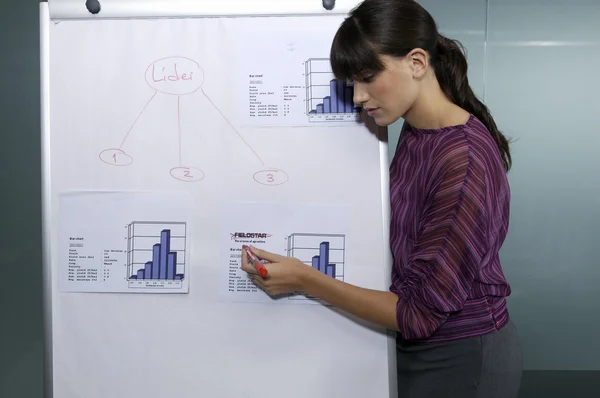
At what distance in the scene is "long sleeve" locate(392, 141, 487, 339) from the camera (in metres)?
0.90

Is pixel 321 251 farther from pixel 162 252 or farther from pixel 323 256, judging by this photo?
pixel 162 252

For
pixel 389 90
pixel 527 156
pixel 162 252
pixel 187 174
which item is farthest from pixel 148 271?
pixel 527 156

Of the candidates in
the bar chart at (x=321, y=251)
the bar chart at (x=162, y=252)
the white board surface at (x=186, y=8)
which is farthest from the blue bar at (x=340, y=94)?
the bar chart at (x=162, y=252)

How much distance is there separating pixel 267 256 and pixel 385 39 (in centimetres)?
43

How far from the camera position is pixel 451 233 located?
0.90m

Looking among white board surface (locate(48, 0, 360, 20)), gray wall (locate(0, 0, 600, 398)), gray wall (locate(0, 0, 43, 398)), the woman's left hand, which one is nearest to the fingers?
the woman's left hand

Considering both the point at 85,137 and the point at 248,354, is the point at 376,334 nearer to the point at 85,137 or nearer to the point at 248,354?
the point at 248,354

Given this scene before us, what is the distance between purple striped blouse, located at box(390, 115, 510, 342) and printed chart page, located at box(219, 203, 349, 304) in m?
0.12

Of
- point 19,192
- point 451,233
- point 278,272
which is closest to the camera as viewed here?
point 451,233

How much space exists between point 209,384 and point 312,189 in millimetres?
416

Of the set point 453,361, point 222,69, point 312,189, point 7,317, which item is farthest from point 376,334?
point 7,317

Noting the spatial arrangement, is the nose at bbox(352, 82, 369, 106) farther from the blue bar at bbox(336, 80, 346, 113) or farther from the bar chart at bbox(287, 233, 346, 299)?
the bar chart at bbox(287, 233, 346, 299)

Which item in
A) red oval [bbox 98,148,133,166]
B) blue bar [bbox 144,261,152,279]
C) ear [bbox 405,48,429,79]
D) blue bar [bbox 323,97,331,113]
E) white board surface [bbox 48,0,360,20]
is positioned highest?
white board surface [bbox 48,0,360,20]

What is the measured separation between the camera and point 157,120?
1.10 m
